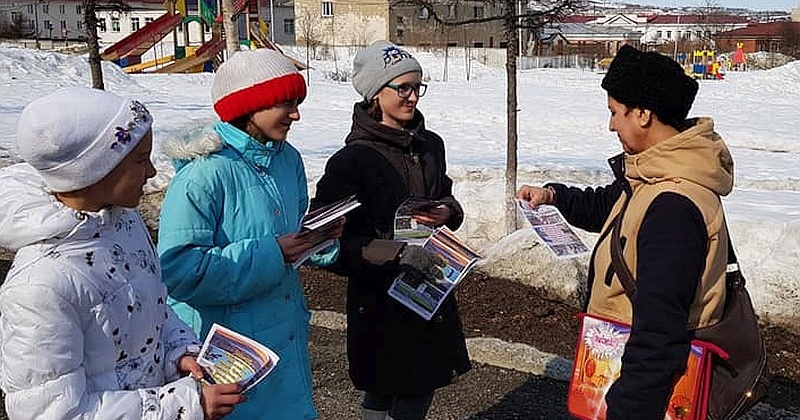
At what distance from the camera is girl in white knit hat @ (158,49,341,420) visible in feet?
8.96

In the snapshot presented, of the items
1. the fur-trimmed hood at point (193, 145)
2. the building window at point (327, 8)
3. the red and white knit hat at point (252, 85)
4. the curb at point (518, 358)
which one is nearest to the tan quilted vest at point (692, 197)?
the red and white knit hat at point (252, 85)

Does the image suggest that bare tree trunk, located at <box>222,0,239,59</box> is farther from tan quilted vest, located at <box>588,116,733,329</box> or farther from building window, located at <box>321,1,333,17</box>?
building window, located at <box>321,1,333,17</box>

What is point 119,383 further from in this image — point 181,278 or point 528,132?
point 528,132

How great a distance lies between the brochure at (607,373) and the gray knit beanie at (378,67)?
1288mm

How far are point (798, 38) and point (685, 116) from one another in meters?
58.0

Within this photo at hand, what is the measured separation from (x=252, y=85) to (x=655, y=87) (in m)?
1.28

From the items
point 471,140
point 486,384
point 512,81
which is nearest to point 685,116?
point 486,384

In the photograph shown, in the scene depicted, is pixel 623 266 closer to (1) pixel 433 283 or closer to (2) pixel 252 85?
(1) pixel 433 283

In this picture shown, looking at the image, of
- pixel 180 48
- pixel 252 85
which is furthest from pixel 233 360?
pixel 180 48

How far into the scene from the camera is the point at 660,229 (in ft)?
7.40

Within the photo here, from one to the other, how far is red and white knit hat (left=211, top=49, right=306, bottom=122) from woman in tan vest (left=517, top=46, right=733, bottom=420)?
3.52 ft

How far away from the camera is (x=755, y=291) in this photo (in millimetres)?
5801

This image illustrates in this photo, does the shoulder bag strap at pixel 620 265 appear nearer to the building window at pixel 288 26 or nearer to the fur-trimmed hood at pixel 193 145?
the fur-trimmed hood at pixel 193 145

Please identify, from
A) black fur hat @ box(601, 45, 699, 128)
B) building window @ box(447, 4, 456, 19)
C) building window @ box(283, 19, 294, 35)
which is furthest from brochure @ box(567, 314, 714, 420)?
building window @ box(283, 19, 294, 35)
